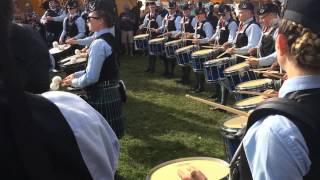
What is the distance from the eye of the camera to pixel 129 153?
6.36 metres

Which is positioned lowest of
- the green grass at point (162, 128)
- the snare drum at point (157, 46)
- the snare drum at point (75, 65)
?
the green grass at point (162, 128)

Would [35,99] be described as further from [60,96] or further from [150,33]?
[150,33]

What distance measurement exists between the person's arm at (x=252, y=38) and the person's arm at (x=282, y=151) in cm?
652

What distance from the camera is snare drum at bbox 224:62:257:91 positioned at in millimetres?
7133

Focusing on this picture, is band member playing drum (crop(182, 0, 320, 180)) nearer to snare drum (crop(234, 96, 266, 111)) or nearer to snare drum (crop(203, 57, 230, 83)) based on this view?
snare drum (crop(234, 96, 266, 111))

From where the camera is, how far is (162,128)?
7.50 metres

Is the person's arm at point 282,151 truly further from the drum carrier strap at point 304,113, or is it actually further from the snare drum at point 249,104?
the snare drum at point 249,104

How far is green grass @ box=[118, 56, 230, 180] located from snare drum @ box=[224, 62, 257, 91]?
61 cm

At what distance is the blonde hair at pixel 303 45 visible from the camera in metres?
1.66

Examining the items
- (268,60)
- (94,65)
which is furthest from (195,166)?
(268,60)

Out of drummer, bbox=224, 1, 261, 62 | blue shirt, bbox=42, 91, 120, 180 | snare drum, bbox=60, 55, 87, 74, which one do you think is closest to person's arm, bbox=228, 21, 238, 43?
drummer, bbox=224, 1, 261, 62

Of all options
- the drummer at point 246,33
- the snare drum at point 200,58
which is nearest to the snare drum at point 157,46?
the snare drum at point 200,58

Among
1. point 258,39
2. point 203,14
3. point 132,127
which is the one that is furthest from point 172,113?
point 203,14

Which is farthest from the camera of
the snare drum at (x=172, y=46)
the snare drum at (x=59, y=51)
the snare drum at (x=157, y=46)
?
the snare drum at (x=157, y=46)
